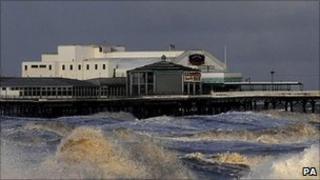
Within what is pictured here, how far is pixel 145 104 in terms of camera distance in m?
104

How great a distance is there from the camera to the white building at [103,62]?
137 m

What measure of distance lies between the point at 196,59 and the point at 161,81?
23.8 m

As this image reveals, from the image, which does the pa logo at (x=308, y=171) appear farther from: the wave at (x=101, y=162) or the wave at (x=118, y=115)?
the wave at (x=118, y=115)

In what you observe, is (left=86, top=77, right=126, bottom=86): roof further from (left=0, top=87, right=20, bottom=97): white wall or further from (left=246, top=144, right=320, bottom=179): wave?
(left=246, top=144, right=320, bottom=179): wave

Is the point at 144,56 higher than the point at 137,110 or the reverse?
higher

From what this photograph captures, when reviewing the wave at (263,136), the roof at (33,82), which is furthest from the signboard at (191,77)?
the wave at (263,136)

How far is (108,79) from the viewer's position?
421ft

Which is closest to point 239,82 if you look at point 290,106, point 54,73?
point 290,106

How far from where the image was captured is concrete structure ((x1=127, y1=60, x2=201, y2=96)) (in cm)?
11450

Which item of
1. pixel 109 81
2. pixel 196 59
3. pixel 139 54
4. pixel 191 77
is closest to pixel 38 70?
pixel 139 54

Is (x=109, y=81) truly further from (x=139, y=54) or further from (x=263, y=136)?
(x=263, y=136)

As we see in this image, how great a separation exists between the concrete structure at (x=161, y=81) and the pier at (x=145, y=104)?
5.11 meters

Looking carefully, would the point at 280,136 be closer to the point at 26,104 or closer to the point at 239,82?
the point at 26,104

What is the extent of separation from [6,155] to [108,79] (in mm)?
110052
